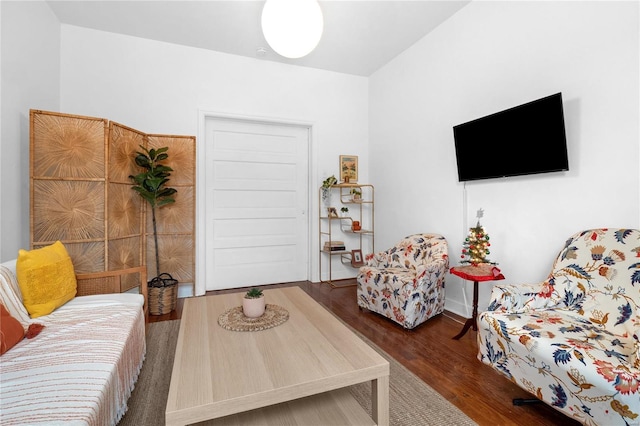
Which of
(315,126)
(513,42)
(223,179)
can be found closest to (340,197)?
(315,126)

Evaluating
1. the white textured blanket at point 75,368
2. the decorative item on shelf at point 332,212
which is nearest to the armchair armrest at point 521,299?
the white textured blanket at point 75,368

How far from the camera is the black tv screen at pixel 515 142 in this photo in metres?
2.13

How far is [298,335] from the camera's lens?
1519 mm

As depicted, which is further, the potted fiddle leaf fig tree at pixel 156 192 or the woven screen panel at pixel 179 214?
the woven screen panel at pixel 179 214

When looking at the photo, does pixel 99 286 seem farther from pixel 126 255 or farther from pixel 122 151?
pixel 122 151

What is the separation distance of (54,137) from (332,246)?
3.05 metres

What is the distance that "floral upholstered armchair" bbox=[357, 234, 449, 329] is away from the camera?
259cm

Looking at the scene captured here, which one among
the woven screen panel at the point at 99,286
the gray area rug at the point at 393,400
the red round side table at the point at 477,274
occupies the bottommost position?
the gray area rug at the point at 393,400

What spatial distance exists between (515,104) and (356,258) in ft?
8.45

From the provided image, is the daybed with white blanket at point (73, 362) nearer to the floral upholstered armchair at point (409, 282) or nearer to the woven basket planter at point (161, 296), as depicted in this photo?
the woven basket planter at point (161, 296)

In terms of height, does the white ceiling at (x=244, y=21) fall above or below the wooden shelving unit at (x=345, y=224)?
above

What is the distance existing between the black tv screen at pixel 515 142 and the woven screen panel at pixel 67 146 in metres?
3.25

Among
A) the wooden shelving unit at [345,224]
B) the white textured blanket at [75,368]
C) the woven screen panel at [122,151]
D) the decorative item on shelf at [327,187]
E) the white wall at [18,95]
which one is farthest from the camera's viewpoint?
Answer: the wooden shelving unit at [345,224]

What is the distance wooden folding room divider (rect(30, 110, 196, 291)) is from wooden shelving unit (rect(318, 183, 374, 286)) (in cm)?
221
